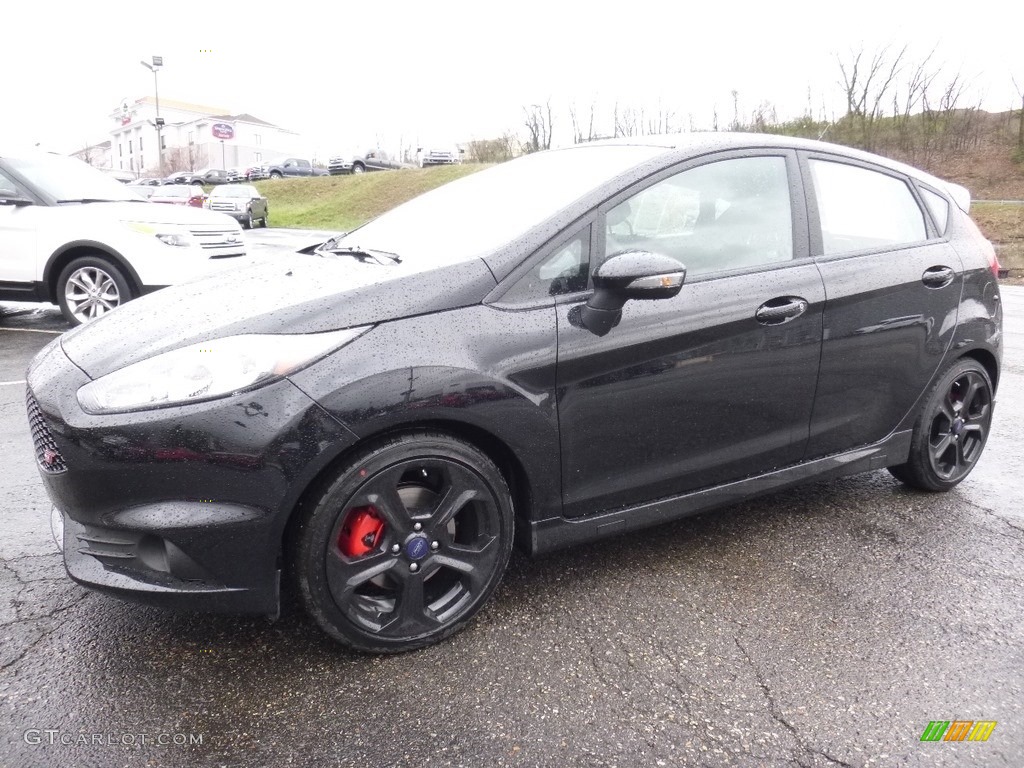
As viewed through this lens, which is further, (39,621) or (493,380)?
(39,621)

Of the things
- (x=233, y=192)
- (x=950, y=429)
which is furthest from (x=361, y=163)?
(x=950, y=429)

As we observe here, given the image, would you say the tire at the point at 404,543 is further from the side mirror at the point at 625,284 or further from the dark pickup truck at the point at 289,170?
the dark pickup truck at the point at 289,170

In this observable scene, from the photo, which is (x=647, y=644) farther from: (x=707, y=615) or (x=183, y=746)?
(x=183, y=746)

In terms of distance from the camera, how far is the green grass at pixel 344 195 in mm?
36719

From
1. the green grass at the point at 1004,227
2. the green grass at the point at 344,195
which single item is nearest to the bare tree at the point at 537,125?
the green grass at the point at 344,195

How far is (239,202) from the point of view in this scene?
96.5ft

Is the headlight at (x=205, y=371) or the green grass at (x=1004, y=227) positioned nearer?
the headlight at (x=205, y=371)

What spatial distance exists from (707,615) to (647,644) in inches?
11.8

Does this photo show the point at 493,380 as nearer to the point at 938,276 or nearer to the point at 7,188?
the point at 938,276

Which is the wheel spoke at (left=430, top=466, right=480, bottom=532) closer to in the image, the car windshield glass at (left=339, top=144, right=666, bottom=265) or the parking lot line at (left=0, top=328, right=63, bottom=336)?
the car windshield glass at (left=339, top=144, right=666, bottom=265)

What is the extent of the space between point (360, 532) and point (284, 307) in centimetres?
73

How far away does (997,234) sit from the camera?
22938 millimetres
